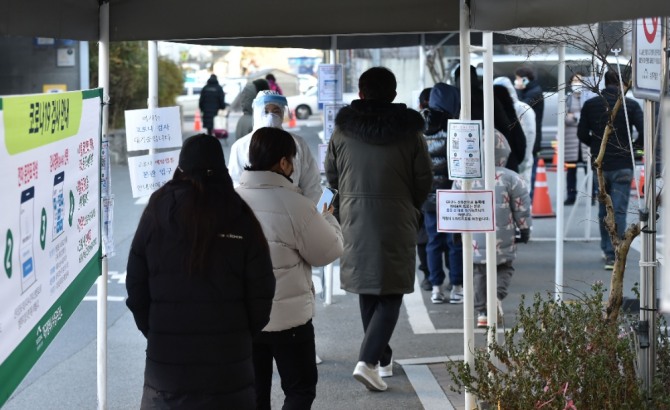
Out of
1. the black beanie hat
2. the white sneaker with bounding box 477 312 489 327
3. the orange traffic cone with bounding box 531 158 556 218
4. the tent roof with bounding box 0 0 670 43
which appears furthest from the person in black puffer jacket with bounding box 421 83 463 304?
the orange traffic cone with bounding box 531 158 556 218

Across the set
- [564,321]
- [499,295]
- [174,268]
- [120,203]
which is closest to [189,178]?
[174,268]

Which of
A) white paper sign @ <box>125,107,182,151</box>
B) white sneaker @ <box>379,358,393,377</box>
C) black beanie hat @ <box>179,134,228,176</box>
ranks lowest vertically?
white sneaker @ <box>379,358,393,377</box>

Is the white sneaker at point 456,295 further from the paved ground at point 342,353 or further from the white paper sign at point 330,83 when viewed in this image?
the white paper sign at point 330,83

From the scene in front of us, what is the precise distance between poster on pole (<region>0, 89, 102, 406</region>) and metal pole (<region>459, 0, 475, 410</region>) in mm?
1890

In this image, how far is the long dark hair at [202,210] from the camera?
398cm

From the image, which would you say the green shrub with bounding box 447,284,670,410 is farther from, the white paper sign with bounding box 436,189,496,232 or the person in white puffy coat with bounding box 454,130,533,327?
the person in white puffy coat with bounding box 454,130,533,327

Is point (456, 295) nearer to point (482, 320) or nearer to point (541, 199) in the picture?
point (482, 320)

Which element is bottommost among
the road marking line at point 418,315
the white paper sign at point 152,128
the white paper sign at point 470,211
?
the road marking line at point 418,315

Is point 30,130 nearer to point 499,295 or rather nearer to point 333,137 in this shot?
point 333,137

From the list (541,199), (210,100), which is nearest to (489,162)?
(541,199)

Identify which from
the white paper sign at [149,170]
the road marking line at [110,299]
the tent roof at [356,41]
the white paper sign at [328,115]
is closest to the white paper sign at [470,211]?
the white paper sign at [149,170]

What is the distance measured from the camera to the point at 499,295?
8.27m

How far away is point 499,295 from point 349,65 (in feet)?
61.1

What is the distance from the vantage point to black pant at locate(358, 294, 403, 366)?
652 centimetres
